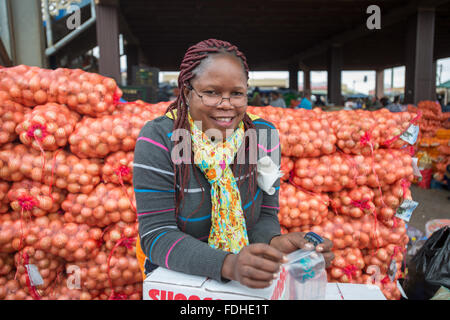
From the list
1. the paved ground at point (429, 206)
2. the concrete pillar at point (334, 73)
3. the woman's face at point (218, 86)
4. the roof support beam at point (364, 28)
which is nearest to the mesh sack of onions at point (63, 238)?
the woman's face at point (218, 86)

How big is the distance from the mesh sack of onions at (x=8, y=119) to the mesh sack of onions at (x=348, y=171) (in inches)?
80.5

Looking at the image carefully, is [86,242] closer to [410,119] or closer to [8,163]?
[8,163]

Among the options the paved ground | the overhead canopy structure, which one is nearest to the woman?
the paved ground

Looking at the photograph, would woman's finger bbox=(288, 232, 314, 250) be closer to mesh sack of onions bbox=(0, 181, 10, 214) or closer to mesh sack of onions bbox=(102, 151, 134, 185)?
mesh sack of onions bbox=(102, 151, 134, 185)

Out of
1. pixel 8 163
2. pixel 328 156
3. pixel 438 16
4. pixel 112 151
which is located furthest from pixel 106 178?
pixel 438 16

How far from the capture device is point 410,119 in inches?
99.1

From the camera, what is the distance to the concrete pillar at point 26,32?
574cm

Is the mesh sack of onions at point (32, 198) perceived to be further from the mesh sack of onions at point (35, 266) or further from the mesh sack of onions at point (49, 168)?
the mesh sack of onions at point (35, 266)

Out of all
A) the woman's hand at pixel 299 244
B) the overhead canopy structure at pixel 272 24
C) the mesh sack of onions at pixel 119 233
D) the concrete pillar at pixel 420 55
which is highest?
the overhead canopy structure at pixel 272 24

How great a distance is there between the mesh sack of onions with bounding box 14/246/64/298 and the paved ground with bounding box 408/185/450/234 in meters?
4.39

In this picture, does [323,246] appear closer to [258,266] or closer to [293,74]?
[258,266]

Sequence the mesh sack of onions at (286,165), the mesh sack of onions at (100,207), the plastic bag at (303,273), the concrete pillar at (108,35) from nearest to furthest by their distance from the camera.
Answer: the plastic bag at (303,273), the mesh sack of onions at (100,207), the mesh sack of onions at (286,165), the concrete pillar at (108,35)

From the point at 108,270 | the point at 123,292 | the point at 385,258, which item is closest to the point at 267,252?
the point at 108,270

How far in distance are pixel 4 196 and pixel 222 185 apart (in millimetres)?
1774
